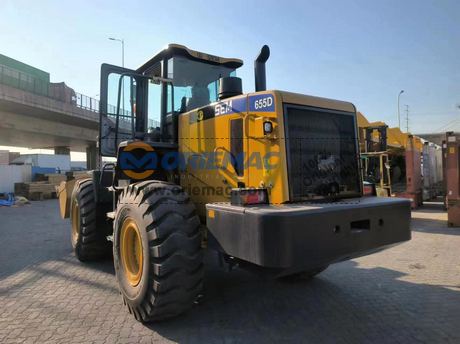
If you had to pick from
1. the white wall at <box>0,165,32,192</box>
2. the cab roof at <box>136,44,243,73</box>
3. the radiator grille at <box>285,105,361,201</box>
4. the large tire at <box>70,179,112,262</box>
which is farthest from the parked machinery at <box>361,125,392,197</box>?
the white wall at <box>0,165,32,192</box>

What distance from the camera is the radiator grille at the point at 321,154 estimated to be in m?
3.62

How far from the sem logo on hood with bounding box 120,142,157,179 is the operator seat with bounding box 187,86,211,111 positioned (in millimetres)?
882

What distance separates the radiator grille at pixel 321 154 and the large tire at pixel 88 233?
4144 mm

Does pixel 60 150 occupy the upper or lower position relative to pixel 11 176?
upper

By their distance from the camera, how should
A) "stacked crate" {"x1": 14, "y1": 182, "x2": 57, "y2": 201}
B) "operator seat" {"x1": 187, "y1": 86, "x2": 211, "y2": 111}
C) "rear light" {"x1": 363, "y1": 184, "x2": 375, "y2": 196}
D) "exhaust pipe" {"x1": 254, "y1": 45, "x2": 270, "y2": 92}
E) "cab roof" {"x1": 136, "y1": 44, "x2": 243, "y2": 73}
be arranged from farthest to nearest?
"stacked crate" {"x1": 14, "y1": 182, "x2": 57, "y2": 201}, "operator seat" {"x1": 187, "y1": 86, "x2": 211, "y2": 111}, "cab roof" {"x1": 136, "y1": 44, "x2": 243, "y2": 73}, "rear light" {"x1": 363, "y1": 184, "x2": 375, "y2": 196}, "exhaust pipe" {"x1": 254, "y1": 45, "x2": 270, "y2": 92}

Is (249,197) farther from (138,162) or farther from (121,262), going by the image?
(138,162)

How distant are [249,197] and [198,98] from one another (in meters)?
2.15

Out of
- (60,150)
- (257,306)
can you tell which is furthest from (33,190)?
(60,150)

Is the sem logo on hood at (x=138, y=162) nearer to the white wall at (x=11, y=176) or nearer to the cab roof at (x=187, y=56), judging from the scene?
the cab roof at (x=187, y=56)

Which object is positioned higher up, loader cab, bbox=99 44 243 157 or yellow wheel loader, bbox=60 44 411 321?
loader cab, bbox=99 44 243 157

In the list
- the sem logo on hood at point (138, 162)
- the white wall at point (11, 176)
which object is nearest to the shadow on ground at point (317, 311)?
the sem logo on hood at point (138, 162)

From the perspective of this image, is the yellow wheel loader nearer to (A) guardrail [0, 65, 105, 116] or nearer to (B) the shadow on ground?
(B) the shadow on ground

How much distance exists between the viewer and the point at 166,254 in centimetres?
333

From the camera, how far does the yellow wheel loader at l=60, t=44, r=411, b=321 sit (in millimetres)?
3059
